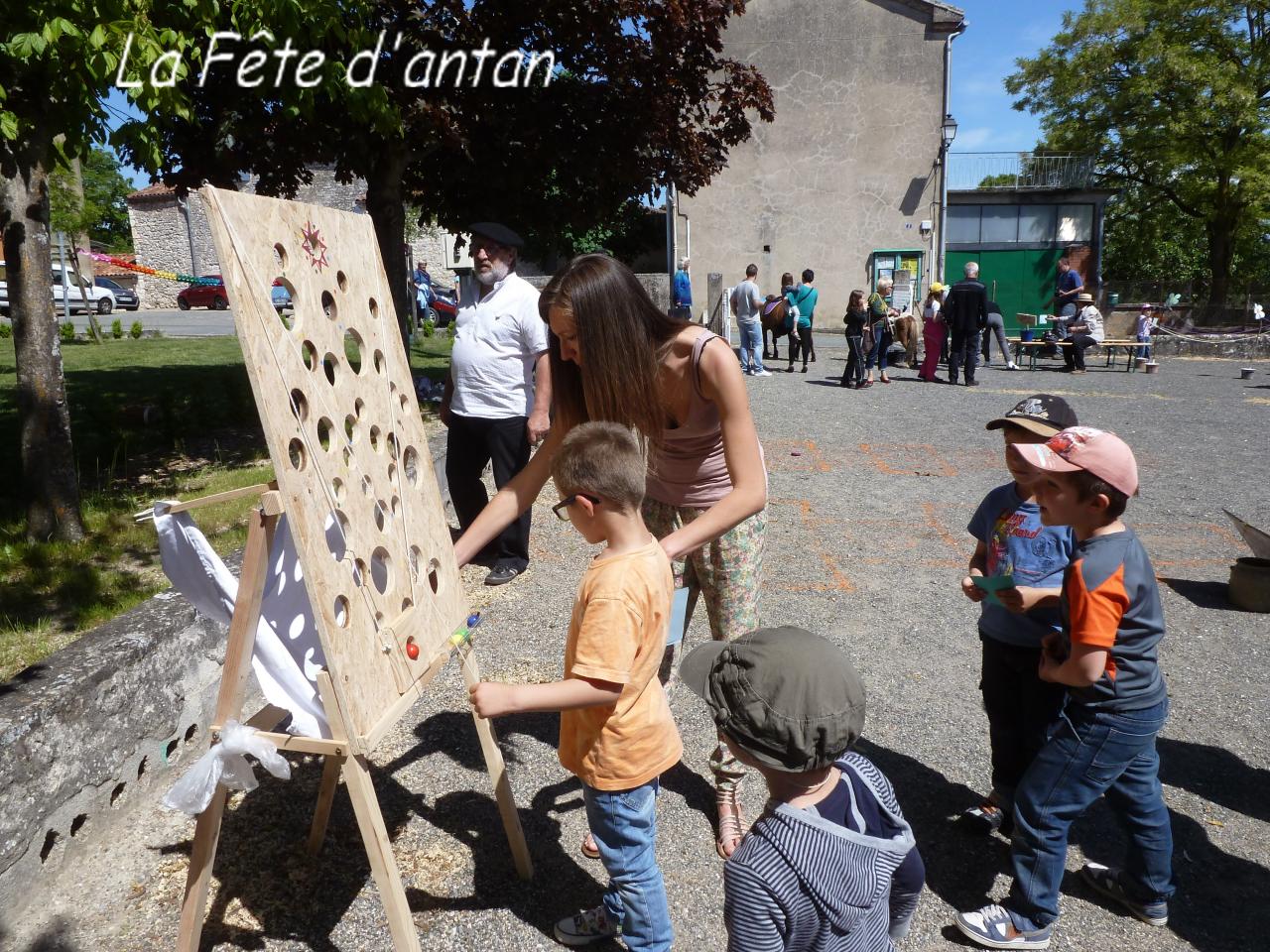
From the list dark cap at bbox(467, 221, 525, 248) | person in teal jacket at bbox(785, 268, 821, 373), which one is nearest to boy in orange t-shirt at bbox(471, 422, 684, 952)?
dark cap at bbox(467, 221, 525, 248)

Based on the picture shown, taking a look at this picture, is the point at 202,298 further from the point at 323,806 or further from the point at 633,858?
the point at 633,858

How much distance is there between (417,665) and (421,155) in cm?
Result: 817

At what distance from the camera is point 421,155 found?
30.3 feet

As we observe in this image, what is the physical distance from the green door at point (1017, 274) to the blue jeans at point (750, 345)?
16806mm

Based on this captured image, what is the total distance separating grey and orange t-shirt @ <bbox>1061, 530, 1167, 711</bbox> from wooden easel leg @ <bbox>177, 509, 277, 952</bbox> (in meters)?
1.92

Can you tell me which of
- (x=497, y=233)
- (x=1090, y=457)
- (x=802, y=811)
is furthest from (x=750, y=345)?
(x=802, y=811)

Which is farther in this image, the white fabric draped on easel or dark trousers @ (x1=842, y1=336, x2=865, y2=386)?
dark trousers @ (x1=842, y1=336, x2=865, y2=386)

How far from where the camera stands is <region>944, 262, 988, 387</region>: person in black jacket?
13.0 metres

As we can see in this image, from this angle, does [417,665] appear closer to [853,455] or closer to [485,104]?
[853,455]

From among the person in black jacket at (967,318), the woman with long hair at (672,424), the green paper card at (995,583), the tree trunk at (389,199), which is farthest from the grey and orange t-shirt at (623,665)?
the person in black jacket at (967,318)

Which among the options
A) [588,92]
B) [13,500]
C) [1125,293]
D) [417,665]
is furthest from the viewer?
[1125,293]

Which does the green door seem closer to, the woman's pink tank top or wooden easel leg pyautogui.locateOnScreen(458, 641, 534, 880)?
the woman's pink tank top

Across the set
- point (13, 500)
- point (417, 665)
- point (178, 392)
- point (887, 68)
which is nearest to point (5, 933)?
point (417, 665)

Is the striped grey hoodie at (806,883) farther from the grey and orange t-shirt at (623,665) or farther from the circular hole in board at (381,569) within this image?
the circular hole in board at (381,569)
